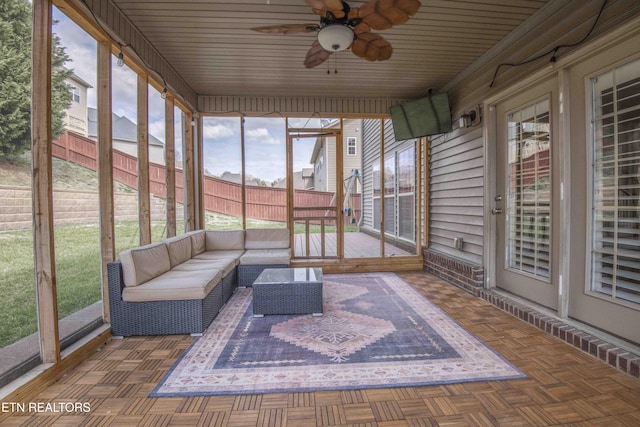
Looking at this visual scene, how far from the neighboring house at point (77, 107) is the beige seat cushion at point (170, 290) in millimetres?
1405

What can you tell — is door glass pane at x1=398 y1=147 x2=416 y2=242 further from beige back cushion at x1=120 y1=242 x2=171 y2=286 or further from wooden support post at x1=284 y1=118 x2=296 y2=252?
beige back cushion at x1=120 y1=242 x2=171 y2=286

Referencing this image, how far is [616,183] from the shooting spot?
224 centimetres

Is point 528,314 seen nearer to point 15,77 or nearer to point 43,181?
point 43,181

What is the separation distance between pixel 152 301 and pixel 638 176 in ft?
12.5

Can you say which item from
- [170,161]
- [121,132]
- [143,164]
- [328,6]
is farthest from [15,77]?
[170,161]

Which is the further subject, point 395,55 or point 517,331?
point 395,55

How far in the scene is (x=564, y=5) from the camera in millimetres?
2604

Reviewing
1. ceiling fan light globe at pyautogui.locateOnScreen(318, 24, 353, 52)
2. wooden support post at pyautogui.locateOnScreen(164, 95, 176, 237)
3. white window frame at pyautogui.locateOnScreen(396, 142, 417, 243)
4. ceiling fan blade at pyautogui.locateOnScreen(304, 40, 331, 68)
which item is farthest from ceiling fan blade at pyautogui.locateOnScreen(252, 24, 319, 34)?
white window frame at pyautogui.locateOnScreen(396, 142, 417, 243)

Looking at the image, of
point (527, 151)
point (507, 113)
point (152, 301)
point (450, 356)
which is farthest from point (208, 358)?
point (507, 113)

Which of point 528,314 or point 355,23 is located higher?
point 355,23

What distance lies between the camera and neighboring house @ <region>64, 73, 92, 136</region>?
248 cm

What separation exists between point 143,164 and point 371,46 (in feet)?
8.29

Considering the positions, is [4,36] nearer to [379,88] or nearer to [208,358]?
[208,358]

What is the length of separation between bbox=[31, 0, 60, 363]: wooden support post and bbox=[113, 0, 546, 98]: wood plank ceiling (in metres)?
0.96
